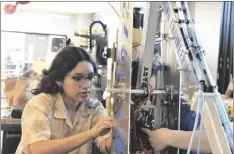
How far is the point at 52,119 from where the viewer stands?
1662mm

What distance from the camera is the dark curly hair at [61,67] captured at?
5.49ft

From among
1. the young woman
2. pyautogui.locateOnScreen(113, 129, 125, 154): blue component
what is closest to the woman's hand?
pyautogui.locateOnScreen(113, 129, 125, 154): blue component

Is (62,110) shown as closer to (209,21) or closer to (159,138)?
(159,138)

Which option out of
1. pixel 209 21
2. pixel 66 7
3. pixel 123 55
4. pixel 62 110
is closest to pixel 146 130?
pixel 123 55

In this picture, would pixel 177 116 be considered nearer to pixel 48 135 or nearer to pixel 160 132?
pixel 160 132

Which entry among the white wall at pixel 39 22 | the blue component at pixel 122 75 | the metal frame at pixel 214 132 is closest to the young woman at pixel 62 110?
the blue component at pixel 122 75

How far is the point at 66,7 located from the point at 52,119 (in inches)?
200

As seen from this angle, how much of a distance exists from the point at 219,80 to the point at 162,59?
185 centimetres

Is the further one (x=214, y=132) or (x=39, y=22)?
(x=39, y=22)

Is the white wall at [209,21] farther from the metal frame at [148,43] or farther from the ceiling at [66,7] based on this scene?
the ceiling at [66,7]

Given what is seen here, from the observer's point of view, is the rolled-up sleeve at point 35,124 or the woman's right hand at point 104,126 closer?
the woman's right hand at point 104,126

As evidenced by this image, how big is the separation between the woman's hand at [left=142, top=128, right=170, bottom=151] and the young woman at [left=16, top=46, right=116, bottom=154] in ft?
0.76

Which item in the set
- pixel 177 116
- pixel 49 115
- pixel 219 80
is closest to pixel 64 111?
pixel 49 115

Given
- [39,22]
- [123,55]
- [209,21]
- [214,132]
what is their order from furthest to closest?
1. [39,22]
2. [209,21]
3. [123,55]
4. [214,132]
